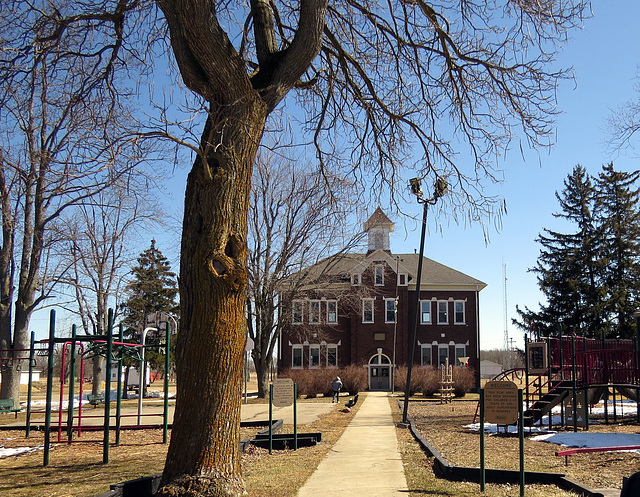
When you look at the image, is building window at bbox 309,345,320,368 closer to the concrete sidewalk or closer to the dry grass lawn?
the concrete sidewalk

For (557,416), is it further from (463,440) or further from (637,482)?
(637,482)

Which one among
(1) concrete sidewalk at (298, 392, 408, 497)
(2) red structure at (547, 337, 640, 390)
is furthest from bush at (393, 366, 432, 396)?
(1) concrete sidewalk at (298, 392, 408, 497)

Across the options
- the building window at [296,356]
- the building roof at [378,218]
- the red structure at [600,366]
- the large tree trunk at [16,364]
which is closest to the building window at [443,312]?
the building window at [296,356]

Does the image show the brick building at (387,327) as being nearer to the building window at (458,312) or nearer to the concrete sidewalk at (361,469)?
the building window at (458,312)

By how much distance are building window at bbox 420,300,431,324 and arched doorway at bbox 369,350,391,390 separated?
14.9ft

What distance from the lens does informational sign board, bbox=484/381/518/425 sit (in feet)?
29.2

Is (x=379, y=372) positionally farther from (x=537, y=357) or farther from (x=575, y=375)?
(x=575, y=375)

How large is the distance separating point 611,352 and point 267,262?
19170 millimetres

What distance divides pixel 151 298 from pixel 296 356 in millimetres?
12470

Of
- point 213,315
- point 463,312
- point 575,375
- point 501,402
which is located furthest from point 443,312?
point 213,315

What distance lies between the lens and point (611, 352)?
63.0ft

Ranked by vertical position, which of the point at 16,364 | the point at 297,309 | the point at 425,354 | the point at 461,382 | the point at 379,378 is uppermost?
the point at 297,309

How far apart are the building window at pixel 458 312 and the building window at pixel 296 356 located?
12538 mm

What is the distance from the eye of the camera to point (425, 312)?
51.9m
